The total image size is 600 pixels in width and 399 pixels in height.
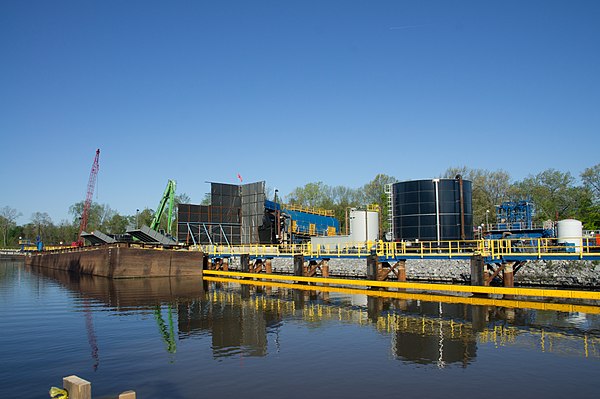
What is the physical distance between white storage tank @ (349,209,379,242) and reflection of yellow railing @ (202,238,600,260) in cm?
374

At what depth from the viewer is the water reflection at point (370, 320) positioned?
16672mm

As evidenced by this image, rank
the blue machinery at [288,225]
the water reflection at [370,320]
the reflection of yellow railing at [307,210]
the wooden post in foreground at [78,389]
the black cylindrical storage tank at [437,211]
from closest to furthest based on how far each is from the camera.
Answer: the wooden post in foreground at [78,389]
the water reflection at [370,320]
the black cylindrical storage tank at [437,211]
the blue machinery at [288,225]
the reflection of yellow railing at [307,210]

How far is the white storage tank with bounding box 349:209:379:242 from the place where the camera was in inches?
2025

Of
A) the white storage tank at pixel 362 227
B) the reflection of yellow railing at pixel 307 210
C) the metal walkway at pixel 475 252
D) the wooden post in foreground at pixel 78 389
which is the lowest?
the wooden post in foreground at pixel 78 389

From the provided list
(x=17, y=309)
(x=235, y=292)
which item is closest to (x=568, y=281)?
(x=235, y=292)

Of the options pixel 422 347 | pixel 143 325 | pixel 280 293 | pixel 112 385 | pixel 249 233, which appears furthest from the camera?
pixel 249 233

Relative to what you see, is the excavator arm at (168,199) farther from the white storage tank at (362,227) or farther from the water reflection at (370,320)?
the water reflection at (370,320)

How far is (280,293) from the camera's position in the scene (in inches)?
1345

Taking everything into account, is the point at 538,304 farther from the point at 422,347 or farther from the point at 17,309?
the point at 17,309

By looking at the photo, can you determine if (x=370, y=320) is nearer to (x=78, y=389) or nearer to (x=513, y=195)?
(x=78, y=389)

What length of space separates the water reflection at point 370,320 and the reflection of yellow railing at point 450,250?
3.78 metres

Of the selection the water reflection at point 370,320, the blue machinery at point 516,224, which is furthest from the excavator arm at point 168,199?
the blue machinery at point 516,224

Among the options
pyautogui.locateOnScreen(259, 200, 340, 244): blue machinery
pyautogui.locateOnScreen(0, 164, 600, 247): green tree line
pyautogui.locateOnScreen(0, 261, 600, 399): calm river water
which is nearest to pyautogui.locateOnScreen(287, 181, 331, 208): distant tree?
pyautogui.locateOnScreen(0, 164, 600, 247): green tree line

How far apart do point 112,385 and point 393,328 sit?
38.5 feet
